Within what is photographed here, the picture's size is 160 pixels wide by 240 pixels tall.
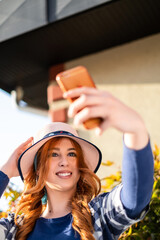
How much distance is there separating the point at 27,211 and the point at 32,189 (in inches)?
6.2

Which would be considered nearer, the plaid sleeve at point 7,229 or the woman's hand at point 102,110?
the woman's hand at point 102,110

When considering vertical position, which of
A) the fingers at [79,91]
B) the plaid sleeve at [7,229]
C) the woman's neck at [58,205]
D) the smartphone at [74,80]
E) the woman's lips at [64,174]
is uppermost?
the smartphone at [74,80]

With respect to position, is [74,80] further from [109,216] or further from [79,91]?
[109,216]

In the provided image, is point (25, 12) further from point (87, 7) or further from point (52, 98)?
point (52, 98)

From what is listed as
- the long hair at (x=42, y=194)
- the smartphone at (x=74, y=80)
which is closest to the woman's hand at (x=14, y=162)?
the long hair at (x=42, y=194)

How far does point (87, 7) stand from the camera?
15.0 feet

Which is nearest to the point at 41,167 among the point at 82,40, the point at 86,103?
the point at 86,103

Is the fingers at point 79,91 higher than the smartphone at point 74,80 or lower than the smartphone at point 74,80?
lower

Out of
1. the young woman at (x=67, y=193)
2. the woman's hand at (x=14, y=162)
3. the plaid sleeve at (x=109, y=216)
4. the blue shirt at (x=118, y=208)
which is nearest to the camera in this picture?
the blue shirt at (x=118, y=208)

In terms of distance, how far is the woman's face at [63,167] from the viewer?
235 centimetres

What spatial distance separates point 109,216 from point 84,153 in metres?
0.55

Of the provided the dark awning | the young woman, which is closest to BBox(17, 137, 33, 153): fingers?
the young woman

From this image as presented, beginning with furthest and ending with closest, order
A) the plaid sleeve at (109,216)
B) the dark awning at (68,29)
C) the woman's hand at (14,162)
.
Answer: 1. the dark awning at (68,29)
2. the woman's hand at (14,162)
3. the plaid sleeve at (109,216)

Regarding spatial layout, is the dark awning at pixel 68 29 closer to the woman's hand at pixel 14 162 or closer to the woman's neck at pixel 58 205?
the woman's hand at pixel 14 162
